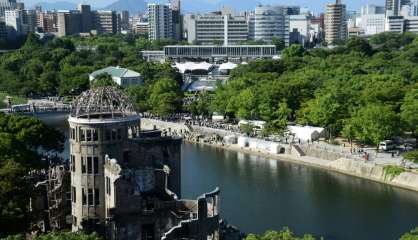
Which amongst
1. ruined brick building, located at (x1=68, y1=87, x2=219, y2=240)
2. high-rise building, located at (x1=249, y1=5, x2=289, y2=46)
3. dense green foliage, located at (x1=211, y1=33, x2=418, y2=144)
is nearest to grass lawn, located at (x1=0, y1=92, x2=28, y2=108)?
dense green foliage, located at (x1=211, y1=33, x2=418, y2=144)

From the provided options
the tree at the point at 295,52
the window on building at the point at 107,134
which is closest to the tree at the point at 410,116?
the window on building at the point at 107,134

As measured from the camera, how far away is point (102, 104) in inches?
1458

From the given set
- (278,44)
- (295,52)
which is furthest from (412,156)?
(278,44)

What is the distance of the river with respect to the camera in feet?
147

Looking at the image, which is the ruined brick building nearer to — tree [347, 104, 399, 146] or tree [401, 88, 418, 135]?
tree [347, 104, 399, 146]

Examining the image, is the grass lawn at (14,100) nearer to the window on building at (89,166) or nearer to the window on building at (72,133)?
the window on building at (72,133)

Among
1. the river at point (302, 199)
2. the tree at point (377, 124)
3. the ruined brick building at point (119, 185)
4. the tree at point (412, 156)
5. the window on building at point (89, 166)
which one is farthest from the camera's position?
the tree at point (377, 124)

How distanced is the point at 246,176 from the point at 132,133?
23.9m

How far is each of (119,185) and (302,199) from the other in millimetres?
23074

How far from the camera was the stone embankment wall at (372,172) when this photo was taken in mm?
54219

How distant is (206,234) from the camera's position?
108 ft

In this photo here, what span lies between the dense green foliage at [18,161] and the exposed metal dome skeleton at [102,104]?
5.88 m

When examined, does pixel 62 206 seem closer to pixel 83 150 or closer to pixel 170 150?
Result: pixel 83 150

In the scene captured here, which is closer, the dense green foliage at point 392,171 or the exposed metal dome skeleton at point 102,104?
the exposed metal dome skeleton at point 102,104
